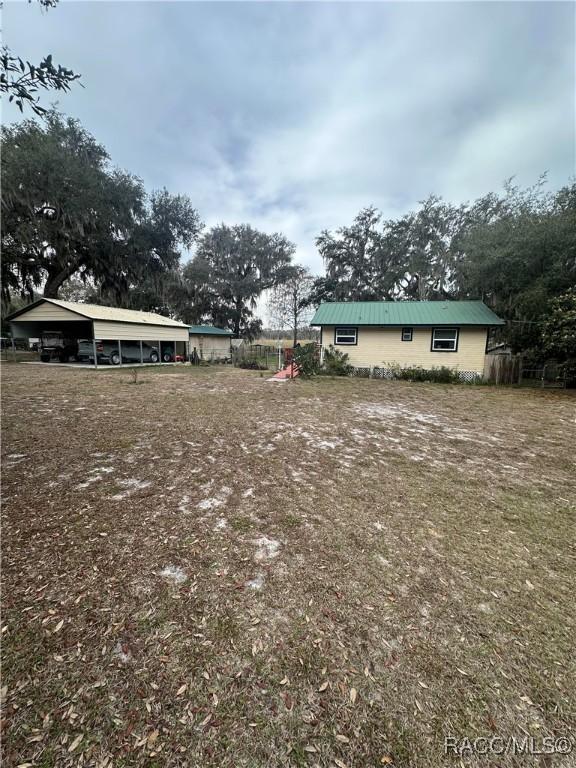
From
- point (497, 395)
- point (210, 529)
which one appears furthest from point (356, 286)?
point (210, 529)

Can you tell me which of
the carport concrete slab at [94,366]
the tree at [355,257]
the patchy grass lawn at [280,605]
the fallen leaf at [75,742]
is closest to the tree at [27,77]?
the patchy grass lawn at [280,605]

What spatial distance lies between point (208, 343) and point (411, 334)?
15256 millimetres

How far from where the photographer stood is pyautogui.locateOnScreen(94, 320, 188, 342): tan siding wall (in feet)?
51.3

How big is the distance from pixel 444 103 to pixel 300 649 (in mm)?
14979

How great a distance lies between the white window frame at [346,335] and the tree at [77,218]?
13846mm

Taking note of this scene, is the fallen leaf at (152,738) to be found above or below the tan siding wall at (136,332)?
below

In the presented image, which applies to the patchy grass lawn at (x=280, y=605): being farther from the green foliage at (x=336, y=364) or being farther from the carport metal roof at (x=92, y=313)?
the carport metal roof at (x=92, y=313)

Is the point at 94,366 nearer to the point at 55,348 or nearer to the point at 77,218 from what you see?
the point at 55,348

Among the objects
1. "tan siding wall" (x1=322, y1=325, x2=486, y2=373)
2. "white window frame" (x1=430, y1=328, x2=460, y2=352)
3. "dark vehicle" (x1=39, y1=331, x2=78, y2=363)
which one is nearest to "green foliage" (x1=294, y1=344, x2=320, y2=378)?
"tan siding wall" (x1=322, y1=325, x2=486, y2=373)

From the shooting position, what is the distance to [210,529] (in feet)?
9.04

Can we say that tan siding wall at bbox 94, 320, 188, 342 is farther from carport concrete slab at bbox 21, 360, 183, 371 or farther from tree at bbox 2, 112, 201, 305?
tree at bbox 2, 112, 201, 305

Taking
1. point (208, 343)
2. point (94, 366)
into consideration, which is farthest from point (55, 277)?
point (208, 343)

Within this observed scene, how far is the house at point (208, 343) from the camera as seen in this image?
75.5 ft

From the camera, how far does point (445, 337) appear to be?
13820mm
